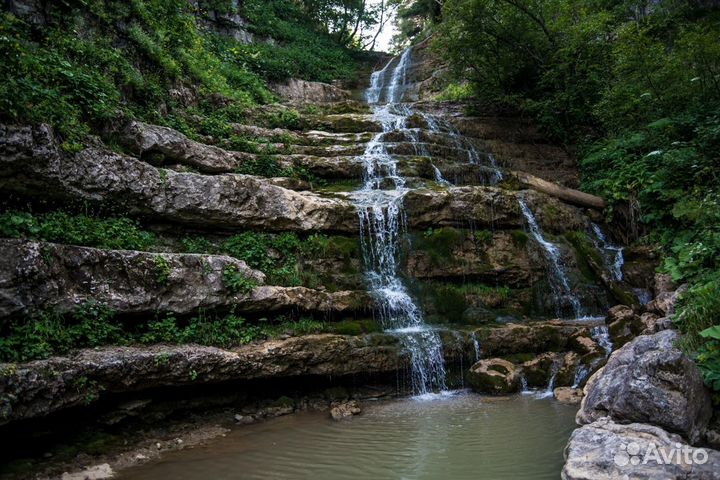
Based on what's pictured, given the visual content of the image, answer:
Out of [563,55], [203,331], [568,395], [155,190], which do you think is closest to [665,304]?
[568,395]

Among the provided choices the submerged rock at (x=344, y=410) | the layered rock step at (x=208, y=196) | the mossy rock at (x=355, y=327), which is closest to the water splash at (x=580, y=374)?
the mossy rock at (x=355, y=327)

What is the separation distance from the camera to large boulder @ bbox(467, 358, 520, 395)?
7.62m

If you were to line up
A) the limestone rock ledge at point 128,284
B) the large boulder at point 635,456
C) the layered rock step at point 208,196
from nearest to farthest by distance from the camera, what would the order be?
1. the large boulder at point 635,456
2. the limestone rock ledge at point 128,284
3. the layered rock step at point 208,196

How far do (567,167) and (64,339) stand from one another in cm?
1595

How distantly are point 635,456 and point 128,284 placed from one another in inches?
262

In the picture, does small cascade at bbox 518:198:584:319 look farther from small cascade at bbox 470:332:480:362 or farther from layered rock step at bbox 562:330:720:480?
layered rock step at bbox 562:330:720:480

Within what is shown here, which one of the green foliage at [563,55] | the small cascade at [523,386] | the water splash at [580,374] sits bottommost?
the small cascade at [523,386]

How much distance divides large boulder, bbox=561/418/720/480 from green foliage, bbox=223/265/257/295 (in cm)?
538

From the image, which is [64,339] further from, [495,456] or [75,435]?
[495,456]

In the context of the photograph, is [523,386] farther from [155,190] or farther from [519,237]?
[155,190]

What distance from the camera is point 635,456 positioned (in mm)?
3871

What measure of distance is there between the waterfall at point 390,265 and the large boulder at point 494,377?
59 centimetres

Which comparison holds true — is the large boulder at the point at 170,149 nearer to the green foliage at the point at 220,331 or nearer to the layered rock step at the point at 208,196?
the layered rock step at the point at 208,196

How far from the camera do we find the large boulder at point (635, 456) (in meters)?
3.67
